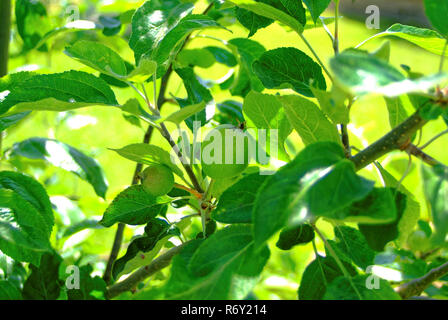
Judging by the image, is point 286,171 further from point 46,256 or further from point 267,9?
point 46,256

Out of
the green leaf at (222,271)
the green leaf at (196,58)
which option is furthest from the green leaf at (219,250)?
the green leaf at (196,58)

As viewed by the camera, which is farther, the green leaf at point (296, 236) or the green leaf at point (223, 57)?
the green leaf at point (223, 57)

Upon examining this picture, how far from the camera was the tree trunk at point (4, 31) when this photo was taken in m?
0.91

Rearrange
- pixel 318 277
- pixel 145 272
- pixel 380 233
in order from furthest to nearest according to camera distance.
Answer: pixel 145 272 → pixel 318 277 → pixel 380 233

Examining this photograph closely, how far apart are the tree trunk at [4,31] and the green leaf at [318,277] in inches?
26.3

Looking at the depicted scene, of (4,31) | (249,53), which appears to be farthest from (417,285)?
(4,31)

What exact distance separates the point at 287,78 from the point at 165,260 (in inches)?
10.5

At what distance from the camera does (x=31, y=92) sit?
0.55 meters

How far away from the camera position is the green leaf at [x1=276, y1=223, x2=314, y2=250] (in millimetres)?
551

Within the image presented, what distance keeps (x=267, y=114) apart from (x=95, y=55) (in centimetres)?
21

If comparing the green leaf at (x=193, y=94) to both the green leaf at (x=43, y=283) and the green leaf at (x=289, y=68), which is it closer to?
the green leaf at (x=289, y=68)

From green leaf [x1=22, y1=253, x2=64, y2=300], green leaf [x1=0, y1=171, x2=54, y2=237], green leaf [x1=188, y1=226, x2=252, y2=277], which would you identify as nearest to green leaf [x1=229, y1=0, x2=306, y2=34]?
green leaf [x1=188, y1=226, x2=252, y2=277]

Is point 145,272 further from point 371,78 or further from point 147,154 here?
point 371,78

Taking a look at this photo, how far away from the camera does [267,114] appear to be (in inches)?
22.7
